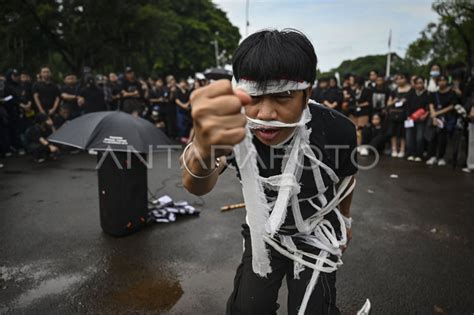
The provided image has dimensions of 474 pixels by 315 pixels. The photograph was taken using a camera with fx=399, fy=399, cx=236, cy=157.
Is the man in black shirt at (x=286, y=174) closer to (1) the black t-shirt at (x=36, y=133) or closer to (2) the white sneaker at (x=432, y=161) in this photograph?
(2) the white sneaker at (x=432, y=161)

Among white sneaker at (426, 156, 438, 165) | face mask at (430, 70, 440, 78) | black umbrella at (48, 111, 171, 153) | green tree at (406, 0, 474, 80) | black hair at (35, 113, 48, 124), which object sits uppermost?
green tree at (406, 0, 474, 80)

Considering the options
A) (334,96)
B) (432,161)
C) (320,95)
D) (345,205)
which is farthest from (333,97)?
(345,205)

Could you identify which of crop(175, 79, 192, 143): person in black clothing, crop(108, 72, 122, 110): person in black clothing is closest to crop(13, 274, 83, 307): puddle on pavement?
crop(108, 72, 122, 110): person in black clothing

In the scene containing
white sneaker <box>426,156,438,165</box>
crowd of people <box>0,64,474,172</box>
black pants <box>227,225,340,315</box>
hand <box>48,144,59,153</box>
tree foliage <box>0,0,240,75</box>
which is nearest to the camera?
black pants <box>227,225,340,315</box>

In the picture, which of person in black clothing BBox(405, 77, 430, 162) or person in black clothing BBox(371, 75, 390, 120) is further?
person in black clothing BBox(371, 75, 390, 120)

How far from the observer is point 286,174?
5.98ft

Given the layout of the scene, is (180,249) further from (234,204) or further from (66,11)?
(66,11)

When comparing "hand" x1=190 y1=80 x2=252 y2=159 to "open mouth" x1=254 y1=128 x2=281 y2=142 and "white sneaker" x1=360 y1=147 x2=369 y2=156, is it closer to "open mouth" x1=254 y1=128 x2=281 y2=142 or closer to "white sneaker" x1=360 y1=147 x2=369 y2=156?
"open mouth" x1=254 y1=128 x2=281 y2=142

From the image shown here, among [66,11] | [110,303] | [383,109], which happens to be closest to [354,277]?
[110,303]

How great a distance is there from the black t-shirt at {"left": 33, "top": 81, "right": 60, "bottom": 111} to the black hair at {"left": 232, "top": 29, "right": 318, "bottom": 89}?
9321mm

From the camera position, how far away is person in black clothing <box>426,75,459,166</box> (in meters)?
8.35

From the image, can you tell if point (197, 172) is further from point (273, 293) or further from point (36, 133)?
point (36, 133)

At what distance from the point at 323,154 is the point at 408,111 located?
806 centimetres

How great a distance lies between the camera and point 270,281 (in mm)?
1962
